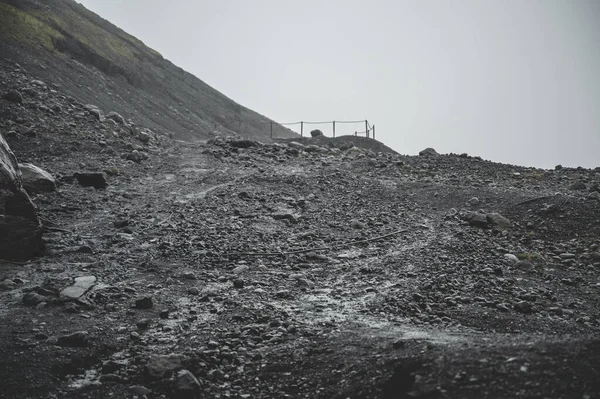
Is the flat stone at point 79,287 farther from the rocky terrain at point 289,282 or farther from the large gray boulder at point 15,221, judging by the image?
the large gray boulder at point 15,221

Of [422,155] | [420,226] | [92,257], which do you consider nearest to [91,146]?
[92,257]

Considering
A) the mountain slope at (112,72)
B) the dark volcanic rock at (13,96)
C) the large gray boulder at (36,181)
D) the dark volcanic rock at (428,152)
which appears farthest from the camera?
the mountain slope at (112,72)

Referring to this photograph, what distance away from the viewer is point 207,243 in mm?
8406

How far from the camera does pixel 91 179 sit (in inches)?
446

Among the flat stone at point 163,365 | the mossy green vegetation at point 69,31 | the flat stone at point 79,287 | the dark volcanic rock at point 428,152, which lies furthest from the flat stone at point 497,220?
the mossy green vegetation at point 69,31

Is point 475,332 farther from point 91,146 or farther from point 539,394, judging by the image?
point 91,146

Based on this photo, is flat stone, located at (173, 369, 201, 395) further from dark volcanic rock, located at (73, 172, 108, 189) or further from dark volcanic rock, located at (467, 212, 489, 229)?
dark volcanic rock, located at (73, 172, 108, 189)

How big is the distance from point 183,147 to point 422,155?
1048 centimetres

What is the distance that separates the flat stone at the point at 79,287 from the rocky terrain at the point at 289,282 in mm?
38

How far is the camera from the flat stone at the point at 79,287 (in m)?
5.83

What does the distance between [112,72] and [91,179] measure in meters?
23.5

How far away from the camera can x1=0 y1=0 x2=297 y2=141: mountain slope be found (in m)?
24.5

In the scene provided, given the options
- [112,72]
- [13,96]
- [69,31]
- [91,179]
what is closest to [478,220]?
[91,179]

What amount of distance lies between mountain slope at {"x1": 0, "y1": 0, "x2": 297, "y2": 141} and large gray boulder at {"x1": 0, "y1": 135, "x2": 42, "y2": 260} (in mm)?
17105
